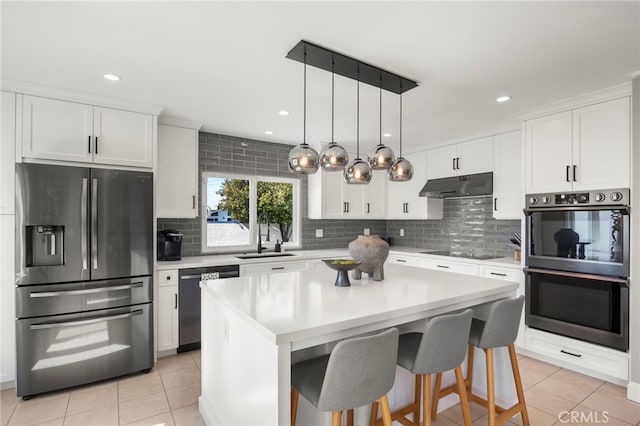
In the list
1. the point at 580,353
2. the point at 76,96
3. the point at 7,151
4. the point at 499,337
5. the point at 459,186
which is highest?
the point at 76,96

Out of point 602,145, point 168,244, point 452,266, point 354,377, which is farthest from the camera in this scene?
point 452,266

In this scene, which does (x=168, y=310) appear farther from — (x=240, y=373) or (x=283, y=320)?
(x=283, y=320)

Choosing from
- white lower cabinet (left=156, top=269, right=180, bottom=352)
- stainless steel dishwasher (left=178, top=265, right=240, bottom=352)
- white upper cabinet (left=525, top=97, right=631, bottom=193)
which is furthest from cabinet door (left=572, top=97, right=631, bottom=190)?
white lower cabinet (left=156, top=269, right=180, bottom=352)

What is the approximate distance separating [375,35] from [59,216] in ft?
8.76

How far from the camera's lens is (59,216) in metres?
2.56

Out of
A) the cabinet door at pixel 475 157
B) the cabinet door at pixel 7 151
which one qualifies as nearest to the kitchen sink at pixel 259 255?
the cabinet door at pixel 7 151

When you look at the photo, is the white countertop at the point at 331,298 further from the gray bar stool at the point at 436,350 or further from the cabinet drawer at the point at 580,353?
the cabinet drawer at the point at 580,353

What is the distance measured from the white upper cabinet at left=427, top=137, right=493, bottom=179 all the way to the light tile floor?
233 centimetres

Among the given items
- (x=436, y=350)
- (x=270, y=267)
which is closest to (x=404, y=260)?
(x=270, y=267)

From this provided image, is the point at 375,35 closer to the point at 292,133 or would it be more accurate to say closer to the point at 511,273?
the point at 292,133

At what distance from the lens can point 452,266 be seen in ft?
12.8

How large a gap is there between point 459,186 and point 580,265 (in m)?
1.58

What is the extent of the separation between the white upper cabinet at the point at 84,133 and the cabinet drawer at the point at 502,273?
362cm

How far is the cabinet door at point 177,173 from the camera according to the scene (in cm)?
346
